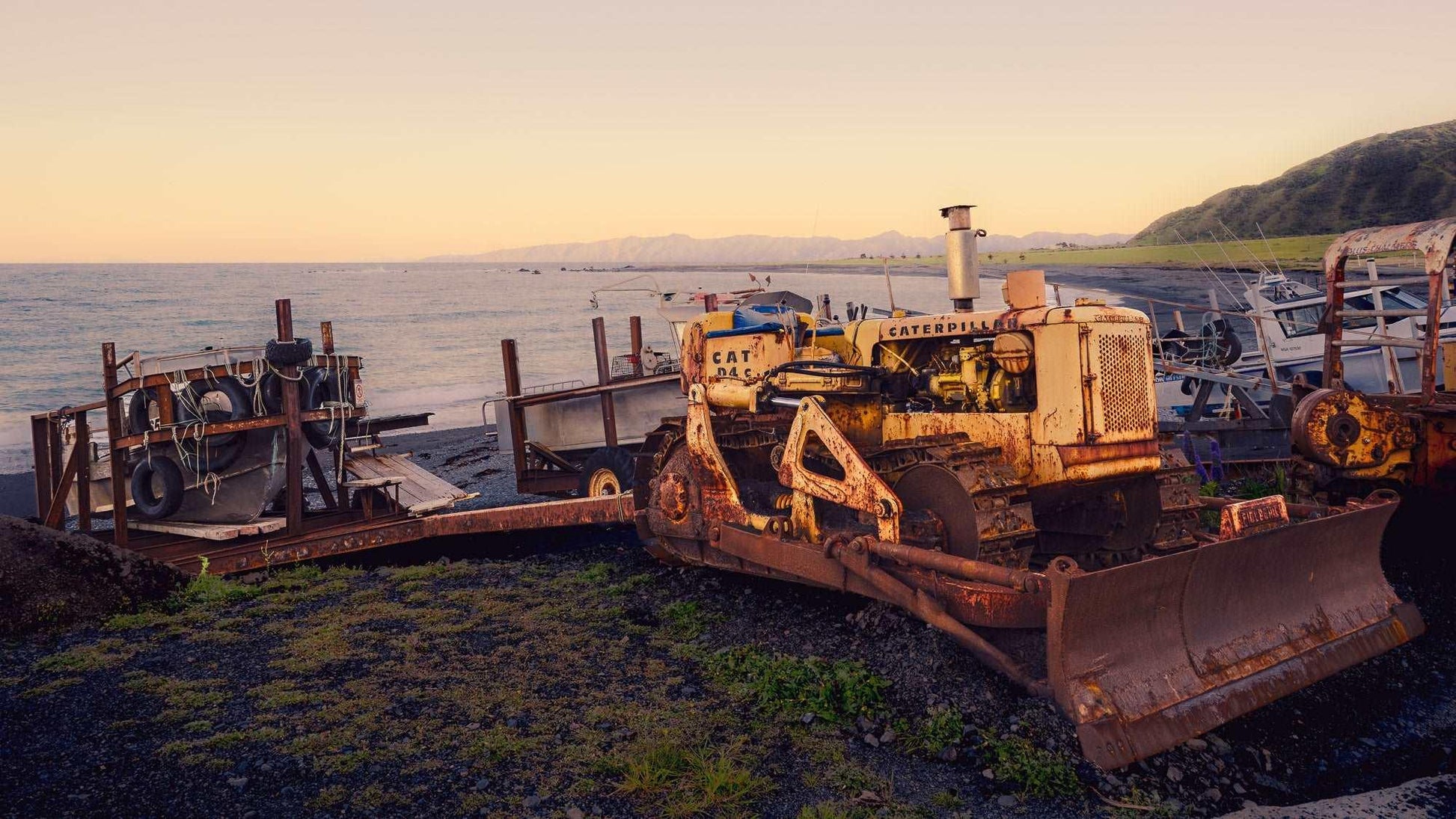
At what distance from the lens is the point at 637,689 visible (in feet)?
20.9

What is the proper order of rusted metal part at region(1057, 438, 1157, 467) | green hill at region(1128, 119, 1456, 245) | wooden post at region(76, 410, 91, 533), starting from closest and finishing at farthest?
rusted metal part at region(1057, 438, 1157, 467) → wooden post at region(76, 410, 91, 533) → green hill at region(1128, 119, 1456, 245)

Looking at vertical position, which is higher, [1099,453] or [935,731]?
[1099,453]

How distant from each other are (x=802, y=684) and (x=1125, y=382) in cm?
283

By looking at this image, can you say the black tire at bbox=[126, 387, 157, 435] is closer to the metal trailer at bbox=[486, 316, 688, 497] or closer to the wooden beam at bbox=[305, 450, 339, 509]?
the wooden beam at bbox=[305, 450, 339, 509]

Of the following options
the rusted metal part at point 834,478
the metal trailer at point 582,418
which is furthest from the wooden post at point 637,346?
the rusted metal part at point 834,478

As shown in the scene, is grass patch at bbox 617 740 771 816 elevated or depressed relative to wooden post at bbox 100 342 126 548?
depressed

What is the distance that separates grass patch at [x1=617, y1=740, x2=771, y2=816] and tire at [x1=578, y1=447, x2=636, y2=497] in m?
7.39

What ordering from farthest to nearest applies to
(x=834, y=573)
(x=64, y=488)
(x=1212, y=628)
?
(x=64, y=488), (x=834, y=573), (x=1212, y=628)

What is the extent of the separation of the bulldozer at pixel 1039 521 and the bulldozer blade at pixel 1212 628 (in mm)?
13

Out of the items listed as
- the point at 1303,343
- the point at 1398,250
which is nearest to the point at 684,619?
the point at 1398,250

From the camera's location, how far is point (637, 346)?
612 inches

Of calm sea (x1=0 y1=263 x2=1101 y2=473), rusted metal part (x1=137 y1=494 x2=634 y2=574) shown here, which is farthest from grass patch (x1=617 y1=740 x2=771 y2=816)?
calm sea (x1=0 y1=263 x2=1101 y2=473)

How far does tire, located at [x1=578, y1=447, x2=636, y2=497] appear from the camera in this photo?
12.7 meters

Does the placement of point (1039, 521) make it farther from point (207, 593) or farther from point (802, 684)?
point (207, 593)
